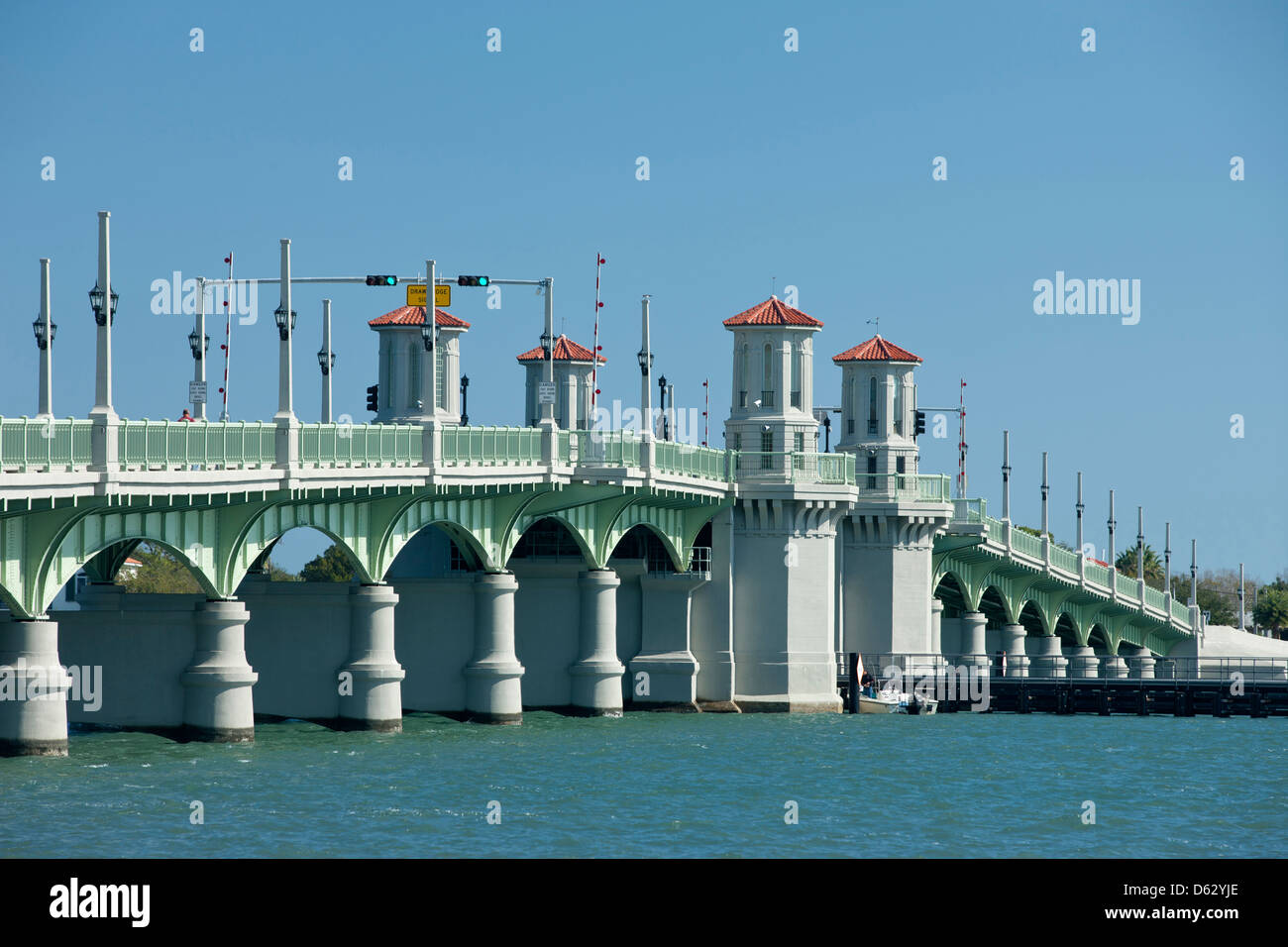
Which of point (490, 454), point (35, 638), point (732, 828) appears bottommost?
point (732, 828)

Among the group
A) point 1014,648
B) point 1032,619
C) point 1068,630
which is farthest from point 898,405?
point 1068,630

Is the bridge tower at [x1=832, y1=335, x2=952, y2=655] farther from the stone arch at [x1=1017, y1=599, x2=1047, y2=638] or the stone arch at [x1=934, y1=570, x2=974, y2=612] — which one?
the stone arch at [x1=1017, y1=599, x2=1047, y2=638]

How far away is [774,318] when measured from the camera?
95188 mm

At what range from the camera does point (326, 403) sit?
254ft

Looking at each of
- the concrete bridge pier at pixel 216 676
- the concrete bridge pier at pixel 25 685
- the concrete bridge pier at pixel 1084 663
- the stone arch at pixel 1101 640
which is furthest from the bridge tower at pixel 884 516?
the concrete bridge pier at pixel 25 685

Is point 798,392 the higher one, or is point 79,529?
point 798,392

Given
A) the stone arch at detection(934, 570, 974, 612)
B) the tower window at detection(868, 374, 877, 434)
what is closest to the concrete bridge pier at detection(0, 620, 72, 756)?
the tower window at detection(868, 374, 877, 434)

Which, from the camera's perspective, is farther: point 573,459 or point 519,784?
point 573,459

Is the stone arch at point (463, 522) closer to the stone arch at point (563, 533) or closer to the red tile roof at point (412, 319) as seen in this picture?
the stone arch at point (563, 533)

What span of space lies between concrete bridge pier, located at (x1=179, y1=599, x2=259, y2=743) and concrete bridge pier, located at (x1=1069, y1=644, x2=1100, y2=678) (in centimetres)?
8412
